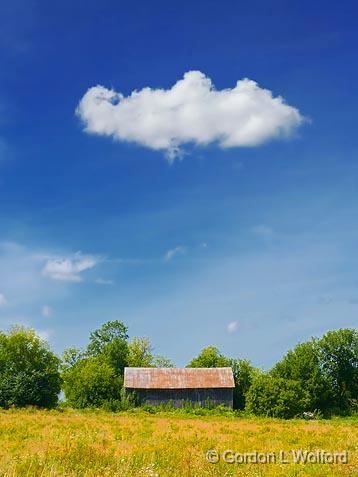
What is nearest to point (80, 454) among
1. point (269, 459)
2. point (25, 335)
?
point (269, 459)

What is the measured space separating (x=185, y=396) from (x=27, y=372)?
59.6 feet

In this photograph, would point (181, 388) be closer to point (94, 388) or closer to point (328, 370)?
point (94, 388)

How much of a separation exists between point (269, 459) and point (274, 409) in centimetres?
3771

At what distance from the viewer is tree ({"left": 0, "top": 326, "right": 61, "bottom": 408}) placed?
54.2 metres

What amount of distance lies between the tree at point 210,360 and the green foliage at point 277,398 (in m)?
13.4

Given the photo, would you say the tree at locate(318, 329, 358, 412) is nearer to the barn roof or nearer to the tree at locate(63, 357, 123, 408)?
the barn roof

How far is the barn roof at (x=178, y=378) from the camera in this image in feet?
197

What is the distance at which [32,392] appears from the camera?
2133 inches

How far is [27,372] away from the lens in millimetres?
55938

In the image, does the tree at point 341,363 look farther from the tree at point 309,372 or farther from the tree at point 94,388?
the tree at point 94,388

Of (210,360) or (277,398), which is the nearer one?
(277,398)

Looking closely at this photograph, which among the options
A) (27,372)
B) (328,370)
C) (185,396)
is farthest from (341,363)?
(27,372)

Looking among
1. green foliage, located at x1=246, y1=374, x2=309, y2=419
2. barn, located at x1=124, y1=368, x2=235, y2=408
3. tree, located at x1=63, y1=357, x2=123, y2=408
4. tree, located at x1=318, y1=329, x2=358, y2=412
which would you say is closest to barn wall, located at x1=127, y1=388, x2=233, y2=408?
barn, located at x1=124, y1=368, x2=235, y2=408

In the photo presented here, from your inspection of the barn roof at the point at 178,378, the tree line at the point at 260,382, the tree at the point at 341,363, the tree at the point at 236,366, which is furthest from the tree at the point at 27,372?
the tree at the point at 341,363
